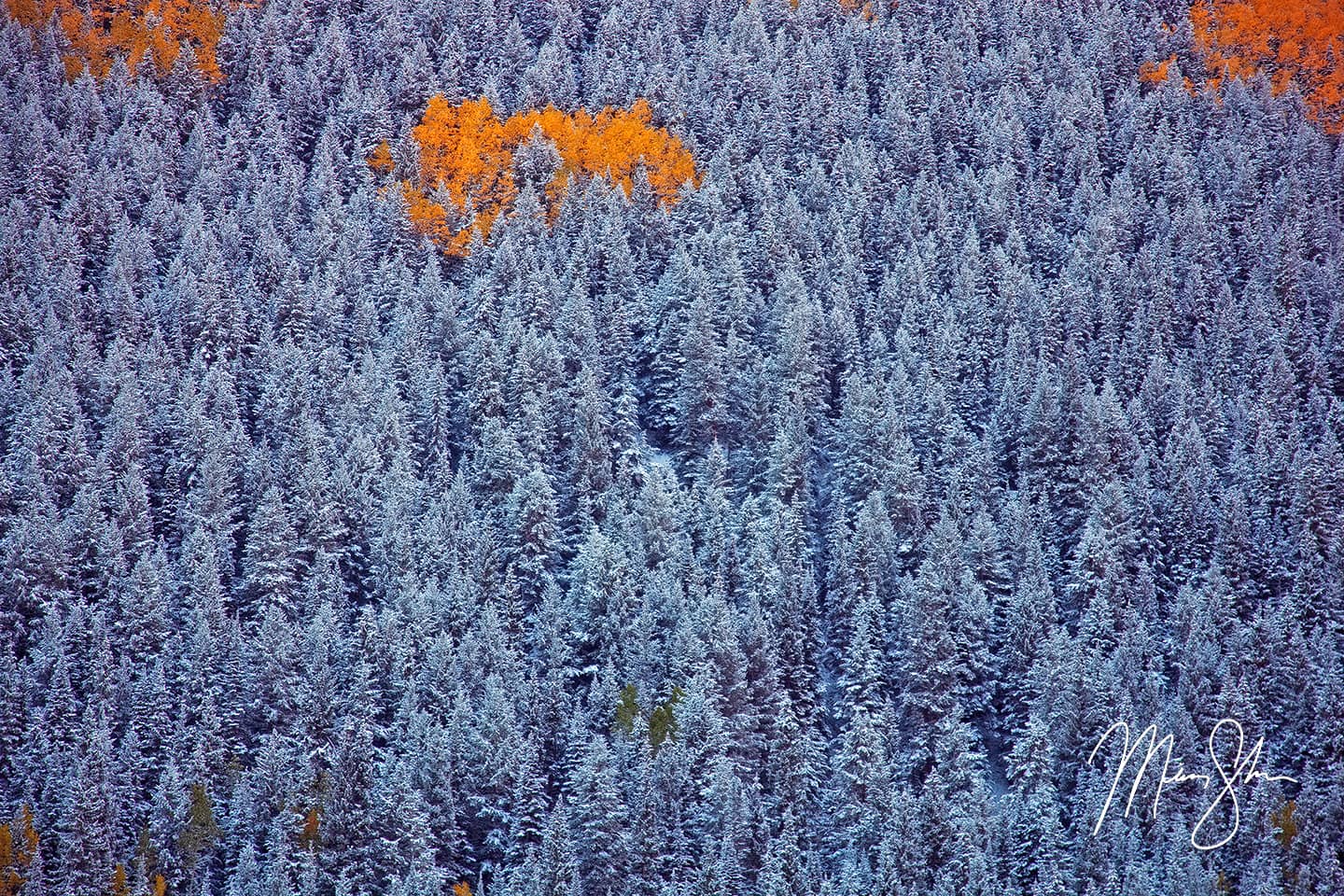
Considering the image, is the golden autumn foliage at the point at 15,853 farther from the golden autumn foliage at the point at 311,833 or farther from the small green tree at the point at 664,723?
the small green tree at the point at 664,723

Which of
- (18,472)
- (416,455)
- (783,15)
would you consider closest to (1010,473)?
(416,455)

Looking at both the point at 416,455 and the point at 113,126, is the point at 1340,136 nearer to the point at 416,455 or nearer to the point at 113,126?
the point at 416,455

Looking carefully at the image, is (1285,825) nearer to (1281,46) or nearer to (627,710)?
(627,710)

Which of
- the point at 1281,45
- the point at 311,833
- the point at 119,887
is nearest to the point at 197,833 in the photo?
the point at 119,887
